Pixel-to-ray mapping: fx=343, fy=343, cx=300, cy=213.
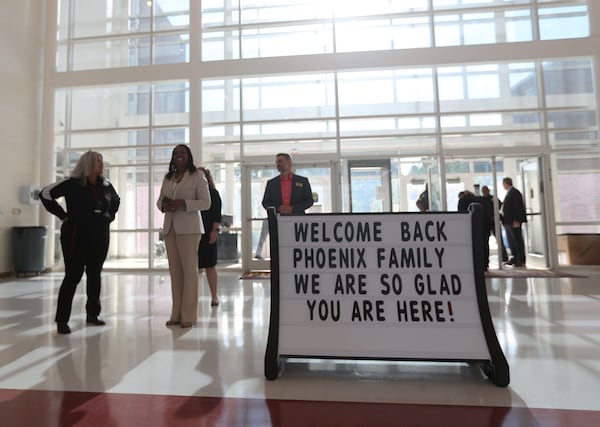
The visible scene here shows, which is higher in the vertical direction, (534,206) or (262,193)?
(262,193)

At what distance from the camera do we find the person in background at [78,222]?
295 centimetres

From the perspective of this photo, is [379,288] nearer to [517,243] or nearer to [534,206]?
[517,243]

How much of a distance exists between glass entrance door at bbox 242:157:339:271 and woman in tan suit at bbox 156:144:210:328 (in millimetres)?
4208

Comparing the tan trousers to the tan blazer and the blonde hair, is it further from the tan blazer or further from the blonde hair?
the blonde hair

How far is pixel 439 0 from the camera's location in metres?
7.80

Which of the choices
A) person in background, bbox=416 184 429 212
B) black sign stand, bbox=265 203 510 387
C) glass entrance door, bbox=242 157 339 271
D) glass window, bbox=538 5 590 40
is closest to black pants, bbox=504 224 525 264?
person in background, bbox=416 184 429 212

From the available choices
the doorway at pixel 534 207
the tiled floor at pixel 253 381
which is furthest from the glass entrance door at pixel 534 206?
the tiled floor at pixel 253 381

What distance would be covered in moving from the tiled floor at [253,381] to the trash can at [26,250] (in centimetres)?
422

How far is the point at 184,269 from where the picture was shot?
2982 mm

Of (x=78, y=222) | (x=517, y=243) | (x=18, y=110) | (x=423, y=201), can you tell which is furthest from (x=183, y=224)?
(x=18, y=110)

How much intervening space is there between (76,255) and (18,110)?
20.8 feet

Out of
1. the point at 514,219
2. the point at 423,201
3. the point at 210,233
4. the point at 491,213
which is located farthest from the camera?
the point at 423,201

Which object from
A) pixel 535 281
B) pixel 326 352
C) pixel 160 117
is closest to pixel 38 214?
pixel 160 117

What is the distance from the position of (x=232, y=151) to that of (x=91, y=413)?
22.0 feet
